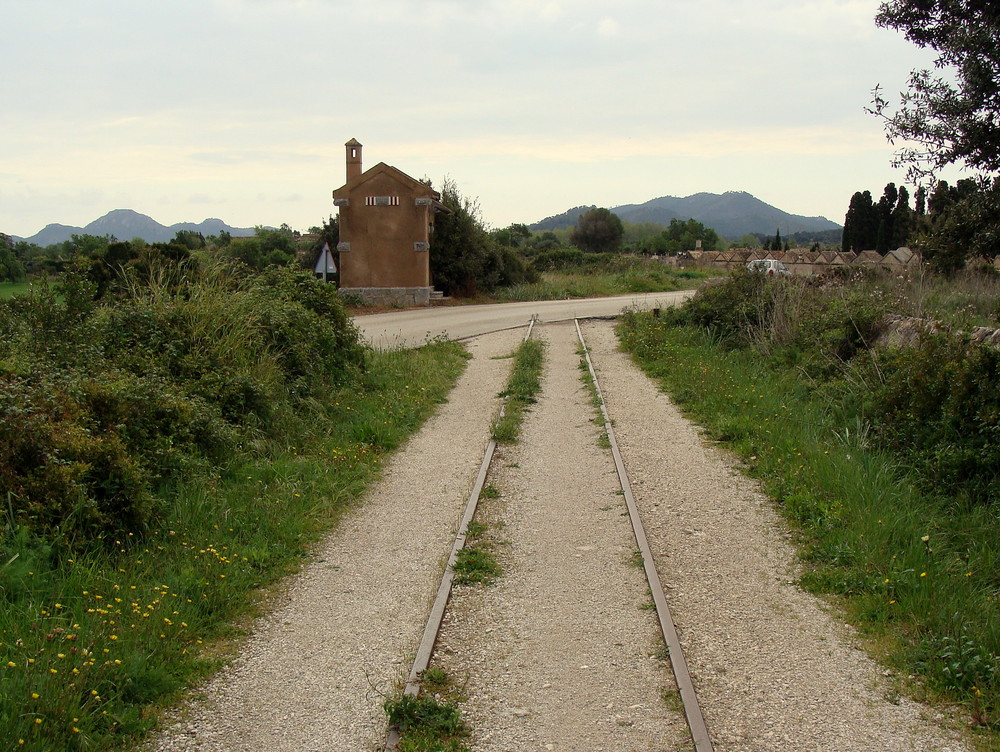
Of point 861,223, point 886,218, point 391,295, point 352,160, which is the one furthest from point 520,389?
point 861,223

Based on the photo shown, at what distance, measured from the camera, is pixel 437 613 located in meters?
5.79

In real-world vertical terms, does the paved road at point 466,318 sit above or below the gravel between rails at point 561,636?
above

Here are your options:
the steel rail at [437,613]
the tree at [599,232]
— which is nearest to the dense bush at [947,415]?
the steel rail at [437,613]

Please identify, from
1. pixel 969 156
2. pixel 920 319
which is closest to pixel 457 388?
pixel 920 319

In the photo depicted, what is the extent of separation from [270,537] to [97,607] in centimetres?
198

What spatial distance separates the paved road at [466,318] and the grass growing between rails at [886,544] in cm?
1192

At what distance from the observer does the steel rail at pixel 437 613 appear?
15.6 feet

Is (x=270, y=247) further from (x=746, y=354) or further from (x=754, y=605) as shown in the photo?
(x=754, y=605)

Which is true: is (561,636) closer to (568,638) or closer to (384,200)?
(568,638)

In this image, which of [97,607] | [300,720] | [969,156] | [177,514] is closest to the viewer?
[300,720]

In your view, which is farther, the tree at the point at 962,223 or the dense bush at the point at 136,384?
the tree at the point at 962,223

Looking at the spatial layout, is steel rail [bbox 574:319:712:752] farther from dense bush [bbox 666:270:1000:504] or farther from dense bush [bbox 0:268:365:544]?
dense bush [bbox 0:268:365:544]

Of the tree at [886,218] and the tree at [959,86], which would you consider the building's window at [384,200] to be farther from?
the tree at [886,218]

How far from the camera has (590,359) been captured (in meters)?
19.9
